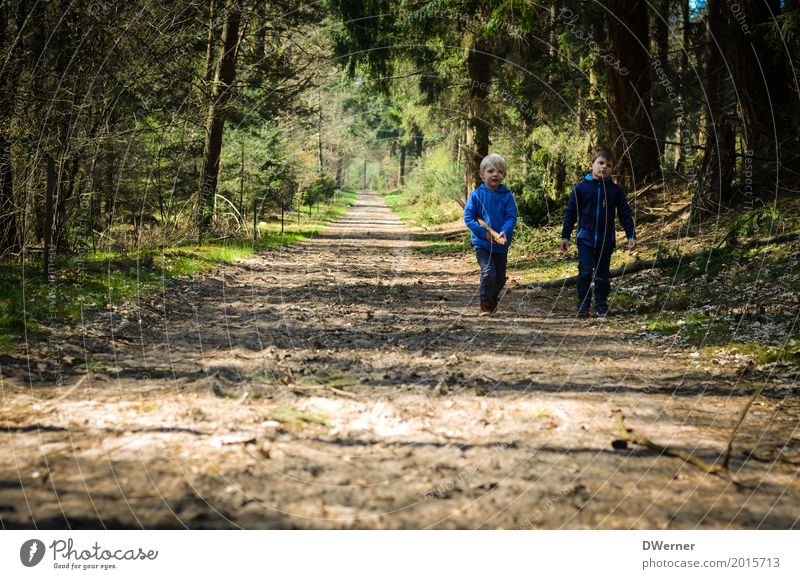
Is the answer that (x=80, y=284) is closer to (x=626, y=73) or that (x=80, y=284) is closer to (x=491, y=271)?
(x=491, y=271)

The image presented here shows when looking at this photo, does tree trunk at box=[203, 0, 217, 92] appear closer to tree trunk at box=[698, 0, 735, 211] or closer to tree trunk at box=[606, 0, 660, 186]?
tree trunk at box=[606, 0, 660, 186]

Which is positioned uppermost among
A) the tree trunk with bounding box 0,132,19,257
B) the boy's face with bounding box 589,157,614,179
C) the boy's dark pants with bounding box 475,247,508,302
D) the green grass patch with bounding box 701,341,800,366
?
the boy's face with bounding box 589,157,614,179

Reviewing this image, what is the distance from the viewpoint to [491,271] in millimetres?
7789

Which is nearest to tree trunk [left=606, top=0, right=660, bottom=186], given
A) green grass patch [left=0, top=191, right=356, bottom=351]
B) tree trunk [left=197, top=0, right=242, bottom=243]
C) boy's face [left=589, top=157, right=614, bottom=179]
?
boy's face [left=589, top=157, right=614, bottom=179]

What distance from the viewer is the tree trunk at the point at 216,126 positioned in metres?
14.9

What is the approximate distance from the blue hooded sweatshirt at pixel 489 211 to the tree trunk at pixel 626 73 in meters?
5.73

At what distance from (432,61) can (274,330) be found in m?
15.4

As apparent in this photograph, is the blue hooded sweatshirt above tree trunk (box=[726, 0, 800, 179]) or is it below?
below

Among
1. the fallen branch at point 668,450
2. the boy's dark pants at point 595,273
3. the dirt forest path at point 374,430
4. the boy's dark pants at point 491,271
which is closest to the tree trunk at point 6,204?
the dirt forest path at point 374,430

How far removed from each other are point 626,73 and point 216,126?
8.73 m

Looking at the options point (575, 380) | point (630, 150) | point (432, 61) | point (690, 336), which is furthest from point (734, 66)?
point (432, 61)

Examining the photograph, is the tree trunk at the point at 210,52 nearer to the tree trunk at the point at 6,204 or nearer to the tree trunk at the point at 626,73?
the tree trunk at the point at 6,204

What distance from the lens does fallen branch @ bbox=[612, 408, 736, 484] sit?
3.20 metres

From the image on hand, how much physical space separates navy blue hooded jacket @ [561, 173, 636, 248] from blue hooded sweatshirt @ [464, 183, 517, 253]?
29.6 inches
